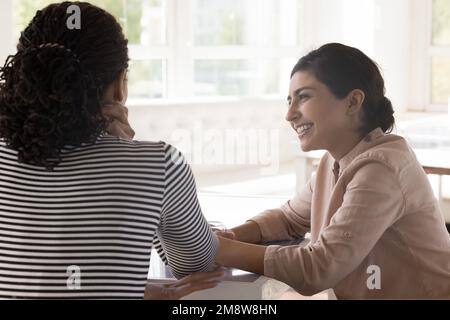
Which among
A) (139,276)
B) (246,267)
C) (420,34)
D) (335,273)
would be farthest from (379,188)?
(420,34)

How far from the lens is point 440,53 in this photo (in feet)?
20.9

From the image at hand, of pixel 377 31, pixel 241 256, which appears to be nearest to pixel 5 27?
pixel 377 31

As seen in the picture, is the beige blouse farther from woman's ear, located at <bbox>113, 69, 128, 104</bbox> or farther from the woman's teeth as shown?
woman's ear, located at <bbox>113, 69, 128, 104</bbox>

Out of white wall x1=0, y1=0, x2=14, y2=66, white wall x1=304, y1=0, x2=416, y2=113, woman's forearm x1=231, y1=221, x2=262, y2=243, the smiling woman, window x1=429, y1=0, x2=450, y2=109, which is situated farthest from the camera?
window x1=429, y1=0, x2=450, y2=109

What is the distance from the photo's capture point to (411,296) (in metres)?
1.49

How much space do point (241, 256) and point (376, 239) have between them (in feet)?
0.84

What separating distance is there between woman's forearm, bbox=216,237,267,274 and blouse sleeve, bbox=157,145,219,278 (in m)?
0.03

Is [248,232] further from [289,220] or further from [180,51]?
[180,51]

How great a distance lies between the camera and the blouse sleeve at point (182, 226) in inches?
46.5

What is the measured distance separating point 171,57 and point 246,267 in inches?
187

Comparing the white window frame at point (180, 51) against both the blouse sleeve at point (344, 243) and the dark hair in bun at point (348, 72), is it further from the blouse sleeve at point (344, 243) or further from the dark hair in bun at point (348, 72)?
the blouse sleeve at point (344, 243)

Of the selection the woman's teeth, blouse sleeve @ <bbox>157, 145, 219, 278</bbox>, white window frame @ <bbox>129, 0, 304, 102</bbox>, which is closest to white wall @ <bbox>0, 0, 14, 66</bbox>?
white window frame @ <bbox>129, 0, 304, 102</bbox>

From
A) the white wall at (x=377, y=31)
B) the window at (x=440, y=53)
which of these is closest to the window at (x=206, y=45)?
the white wall at (x=377, y=31)

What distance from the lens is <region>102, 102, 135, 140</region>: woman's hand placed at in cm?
136
